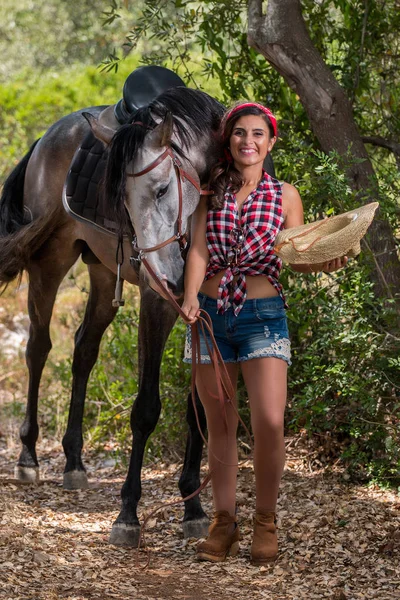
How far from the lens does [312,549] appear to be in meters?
3.50

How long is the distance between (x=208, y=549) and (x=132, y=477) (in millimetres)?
576

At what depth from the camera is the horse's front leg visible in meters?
3.77

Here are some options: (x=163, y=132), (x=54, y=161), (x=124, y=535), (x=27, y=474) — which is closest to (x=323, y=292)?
(x=163, y=132)

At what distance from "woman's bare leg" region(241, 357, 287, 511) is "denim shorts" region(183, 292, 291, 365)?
0.04m

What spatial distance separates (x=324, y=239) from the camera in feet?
9.89

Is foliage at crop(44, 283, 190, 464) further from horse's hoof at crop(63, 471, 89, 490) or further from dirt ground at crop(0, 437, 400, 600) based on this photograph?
dirt ground at crop(0, 437, 400, 600)

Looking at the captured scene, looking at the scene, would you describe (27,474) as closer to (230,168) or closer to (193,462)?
(193,462)

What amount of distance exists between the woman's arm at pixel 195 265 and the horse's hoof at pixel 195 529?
1162mm

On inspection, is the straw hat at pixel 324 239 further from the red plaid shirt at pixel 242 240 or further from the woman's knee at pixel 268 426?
the woman's knee at pixel 268 426

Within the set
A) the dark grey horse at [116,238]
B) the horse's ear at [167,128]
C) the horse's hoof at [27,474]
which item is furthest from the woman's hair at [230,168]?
the horse's hoof at [27,474]

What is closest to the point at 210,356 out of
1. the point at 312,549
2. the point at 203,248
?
the point at 203,248

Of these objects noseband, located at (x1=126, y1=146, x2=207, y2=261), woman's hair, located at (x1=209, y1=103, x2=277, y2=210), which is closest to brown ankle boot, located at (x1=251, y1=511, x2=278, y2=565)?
noseband, located at (x1=126, y1=146, x2=207, y2=261)

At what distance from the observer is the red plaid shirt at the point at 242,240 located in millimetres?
3180

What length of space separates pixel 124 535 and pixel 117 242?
4.64ft
